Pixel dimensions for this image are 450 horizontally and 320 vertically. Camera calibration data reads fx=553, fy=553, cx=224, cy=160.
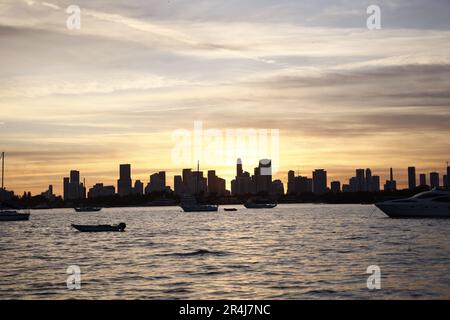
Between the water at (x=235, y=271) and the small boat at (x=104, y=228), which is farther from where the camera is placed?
the small boat at (x=104, y=228)

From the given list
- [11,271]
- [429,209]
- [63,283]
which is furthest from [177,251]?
[429,209]

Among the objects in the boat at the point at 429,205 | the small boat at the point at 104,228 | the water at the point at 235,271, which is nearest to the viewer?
the water at the point at 235,271

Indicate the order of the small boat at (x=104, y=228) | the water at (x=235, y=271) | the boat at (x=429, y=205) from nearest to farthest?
the water at (x=235, y=271), the small boat at (x=104, y=228), the boat at (x=429, y=205)

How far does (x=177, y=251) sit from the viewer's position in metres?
55.1

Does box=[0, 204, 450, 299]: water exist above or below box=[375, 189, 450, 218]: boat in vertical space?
below

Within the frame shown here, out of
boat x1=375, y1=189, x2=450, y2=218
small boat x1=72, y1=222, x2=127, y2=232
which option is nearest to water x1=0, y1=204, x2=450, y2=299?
small boat x1=72, y1=222, x2=127, y2=232

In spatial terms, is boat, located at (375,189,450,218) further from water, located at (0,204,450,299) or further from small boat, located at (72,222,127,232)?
small boat, located at (72,222,127,232)

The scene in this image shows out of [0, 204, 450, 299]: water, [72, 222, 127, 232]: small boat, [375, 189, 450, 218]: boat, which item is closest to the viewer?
[0, 204, 450, 299]: water

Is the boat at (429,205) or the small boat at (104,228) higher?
the boat at (429,205)

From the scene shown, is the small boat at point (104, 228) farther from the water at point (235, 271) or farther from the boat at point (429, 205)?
the boat at point (429, 205)

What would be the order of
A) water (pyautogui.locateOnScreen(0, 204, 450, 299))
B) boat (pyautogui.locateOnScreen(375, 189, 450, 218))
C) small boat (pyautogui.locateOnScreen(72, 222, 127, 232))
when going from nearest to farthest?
water (pyautogui.locateOnScreen(0, 204, 450, 299)), small boat (pyautogui.locateOnScreen(72, 222, 127, 232)), boat (pyautogui.locateOnScreen(375, 189, 450, 218))

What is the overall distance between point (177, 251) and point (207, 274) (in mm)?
19249

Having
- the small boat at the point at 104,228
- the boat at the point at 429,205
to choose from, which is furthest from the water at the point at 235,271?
the boat at the point at 429,205
